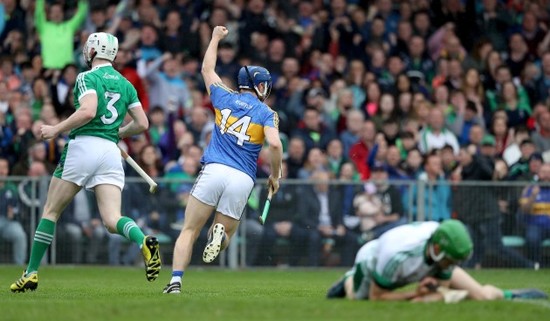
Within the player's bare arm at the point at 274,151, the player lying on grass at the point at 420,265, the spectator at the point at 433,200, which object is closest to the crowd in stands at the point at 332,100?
the spectator at the point at 433,200

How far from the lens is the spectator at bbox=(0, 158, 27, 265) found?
2058 cm

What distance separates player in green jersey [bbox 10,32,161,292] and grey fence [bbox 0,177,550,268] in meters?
6.90

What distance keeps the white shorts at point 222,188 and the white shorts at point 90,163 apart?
87 centimetres

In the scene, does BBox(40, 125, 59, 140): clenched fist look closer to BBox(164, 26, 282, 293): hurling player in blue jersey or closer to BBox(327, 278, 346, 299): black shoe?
BBox(164, 26, 282, 293): hurling player in blue jersey

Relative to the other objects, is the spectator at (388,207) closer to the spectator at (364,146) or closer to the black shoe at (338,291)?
the spectator at (364,146)

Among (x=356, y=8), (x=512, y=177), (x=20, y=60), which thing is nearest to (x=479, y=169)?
(x=512, y=177)

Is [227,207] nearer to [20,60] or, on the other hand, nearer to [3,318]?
[3,318]

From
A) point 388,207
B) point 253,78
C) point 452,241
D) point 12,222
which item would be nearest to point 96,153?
point 253,78

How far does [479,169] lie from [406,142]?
1371mm

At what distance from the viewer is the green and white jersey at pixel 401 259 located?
10.9 metres

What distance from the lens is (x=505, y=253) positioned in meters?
21.2

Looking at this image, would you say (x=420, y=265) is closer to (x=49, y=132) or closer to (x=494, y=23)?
(x=49, y=132)

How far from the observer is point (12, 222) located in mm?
20750

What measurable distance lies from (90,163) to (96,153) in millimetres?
120
